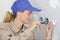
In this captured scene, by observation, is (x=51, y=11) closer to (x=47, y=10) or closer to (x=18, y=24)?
(x=47, y=10)

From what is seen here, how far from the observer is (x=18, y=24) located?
4.42 ft

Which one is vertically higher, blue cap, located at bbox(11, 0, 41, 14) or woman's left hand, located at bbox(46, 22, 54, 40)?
blue cap, located at bbox(11, 0, 41, 14)

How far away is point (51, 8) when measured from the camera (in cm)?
161

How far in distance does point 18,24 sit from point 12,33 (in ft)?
0.31

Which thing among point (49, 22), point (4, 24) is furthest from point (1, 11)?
point (49, 22)

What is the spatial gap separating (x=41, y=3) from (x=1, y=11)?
0.39 metres

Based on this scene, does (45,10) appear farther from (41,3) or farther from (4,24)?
(4,24)

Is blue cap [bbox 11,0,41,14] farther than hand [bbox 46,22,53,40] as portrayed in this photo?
No

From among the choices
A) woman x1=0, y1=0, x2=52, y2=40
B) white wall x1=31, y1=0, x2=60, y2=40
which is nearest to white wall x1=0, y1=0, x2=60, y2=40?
white wall x1=31, y1=0, x2=60, y2=40

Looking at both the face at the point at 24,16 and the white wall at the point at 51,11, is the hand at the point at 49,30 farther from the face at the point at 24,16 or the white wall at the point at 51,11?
the face at the point at 24,16

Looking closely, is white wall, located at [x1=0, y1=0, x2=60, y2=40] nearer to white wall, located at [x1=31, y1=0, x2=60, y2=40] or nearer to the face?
white wall, located at [x1=31, y1=0, x2=60, y2=40]

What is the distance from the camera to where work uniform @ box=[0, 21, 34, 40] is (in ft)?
4.06

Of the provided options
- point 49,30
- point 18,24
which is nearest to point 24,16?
point 18,24

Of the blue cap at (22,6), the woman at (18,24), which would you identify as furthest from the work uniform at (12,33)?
the blue cap at (22,6)
